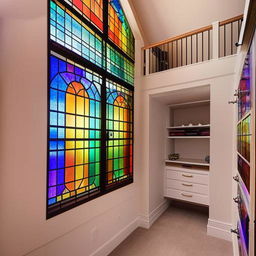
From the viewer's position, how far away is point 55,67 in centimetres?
149

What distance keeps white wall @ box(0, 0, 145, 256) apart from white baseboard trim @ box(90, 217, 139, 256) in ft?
1.59

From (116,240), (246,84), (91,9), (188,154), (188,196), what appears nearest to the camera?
(246,84)

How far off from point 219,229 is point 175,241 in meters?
0.65

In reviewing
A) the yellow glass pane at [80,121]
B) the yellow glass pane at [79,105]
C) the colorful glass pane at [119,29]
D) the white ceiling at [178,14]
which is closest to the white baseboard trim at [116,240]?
the yellow glass pane at [80,121]

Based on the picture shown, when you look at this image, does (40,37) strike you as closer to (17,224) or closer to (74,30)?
(74,30)

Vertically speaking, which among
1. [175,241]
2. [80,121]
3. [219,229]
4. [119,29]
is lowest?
[175,241]

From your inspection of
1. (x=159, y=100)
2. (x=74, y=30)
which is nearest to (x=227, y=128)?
(x=159, y=100)

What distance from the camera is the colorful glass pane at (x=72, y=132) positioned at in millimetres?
1458

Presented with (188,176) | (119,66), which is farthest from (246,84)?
(188,176)

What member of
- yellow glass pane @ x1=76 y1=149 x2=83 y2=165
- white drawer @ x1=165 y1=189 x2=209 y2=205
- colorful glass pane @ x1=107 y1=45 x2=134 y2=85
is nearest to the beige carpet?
white drawer @ x1=165 y1=189 x2=209 y2=205

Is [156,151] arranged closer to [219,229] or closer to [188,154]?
[188,154]

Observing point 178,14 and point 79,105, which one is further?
point 178,14

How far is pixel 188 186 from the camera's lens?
2.92m

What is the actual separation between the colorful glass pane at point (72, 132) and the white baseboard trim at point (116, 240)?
27.2 inches
